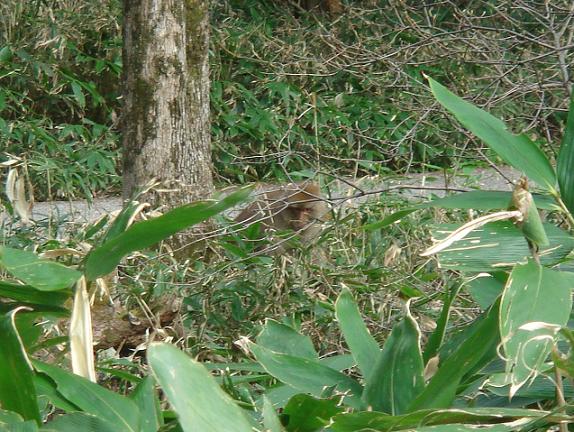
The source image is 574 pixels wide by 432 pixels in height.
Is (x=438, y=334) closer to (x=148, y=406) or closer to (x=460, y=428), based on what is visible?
(x=460, y=428)

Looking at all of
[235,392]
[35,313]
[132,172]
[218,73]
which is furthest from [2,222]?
[218,73]

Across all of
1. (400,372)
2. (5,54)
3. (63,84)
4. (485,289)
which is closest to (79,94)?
(63,84)

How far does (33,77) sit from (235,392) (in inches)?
316

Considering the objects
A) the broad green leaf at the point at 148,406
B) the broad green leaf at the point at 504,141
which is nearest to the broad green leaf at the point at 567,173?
the broad green leaf at the point at 504,141

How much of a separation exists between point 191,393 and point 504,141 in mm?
645

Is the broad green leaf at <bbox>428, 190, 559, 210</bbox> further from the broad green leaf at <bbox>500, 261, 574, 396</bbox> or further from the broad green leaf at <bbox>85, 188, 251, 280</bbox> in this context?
the broad green leaf at <bbox>85, 188, 251, 280</bbox>

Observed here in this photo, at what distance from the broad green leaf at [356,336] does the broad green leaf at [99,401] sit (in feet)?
1.15

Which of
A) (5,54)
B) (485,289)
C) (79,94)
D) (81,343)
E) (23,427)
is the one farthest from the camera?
(79,94)

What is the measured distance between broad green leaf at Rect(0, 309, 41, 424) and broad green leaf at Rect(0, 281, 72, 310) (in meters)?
0.11

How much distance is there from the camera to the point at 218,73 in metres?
10.2

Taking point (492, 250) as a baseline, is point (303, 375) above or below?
below

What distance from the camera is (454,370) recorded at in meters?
1.16

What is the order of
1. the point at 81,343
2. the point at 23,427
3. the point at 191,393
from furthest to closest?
the point at 81,343 → the point at 23,427 → the point at 191,393

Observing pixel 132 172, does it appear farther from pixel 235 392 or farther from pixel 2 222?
pixel 235 392
